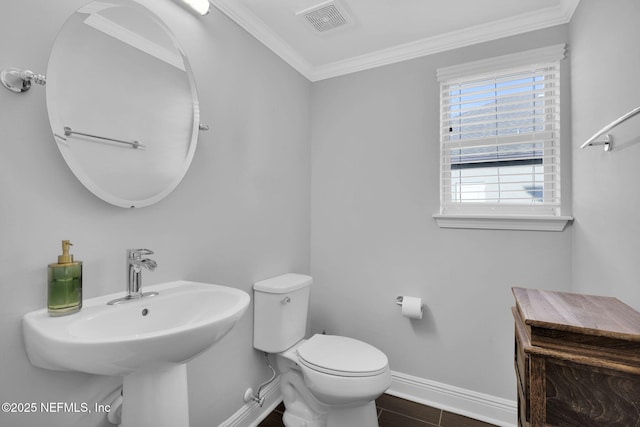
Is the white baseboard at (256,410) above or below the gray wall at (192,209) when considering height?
below

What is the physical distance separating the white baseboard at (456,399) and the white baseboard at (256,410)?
30.4 inches

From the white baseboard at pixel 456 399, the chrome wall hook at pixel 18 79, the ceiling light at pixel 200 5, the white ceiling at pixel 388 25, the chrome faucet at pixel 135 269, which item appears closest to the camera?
the chrome wall hook at pixel 18 79

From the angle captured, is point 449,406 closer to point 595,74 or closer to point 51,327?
point 595,74

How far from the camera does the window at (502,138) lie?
1698 mm

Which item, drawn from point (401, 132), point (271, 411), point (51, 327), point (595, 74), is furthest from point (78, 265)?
point (595, 74)

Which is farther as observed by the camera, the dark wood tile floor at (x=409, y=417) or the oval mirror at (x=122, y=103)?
the dark wood tile floor at (x=409, y=417)

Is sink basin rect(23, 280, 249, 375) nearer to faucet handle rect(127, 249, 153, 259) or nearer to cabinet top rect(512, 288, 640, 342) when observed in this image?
faucet handle rect(127, 249, 153, 259)

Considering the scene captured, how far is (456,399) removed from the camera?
186 centimetres

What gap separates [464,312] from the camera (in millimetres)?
1860

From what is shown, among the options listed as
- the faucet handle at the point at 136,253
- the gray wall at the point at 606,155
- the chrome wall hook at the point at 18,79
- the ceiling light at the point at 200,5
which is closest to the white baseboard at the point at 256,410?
the faucet handle at the point at 136,253

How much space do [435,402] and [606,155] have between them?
1.66 m

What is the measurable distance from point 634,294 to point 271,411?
185 centimetres

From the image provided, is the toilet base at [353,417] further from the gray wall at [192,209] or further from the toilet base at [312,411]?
the gray wall at [192,209]

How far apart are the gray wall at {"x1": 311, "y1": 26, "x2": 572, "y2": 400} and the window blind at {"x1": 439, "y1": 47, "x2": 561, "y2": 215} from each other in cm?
8
